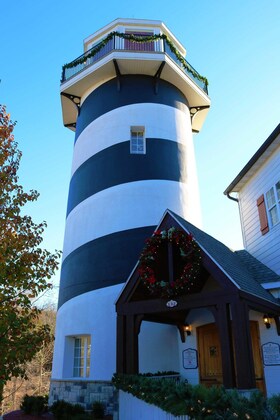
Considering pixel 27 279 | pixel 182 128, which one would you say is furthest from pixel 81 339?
pixel 182 128

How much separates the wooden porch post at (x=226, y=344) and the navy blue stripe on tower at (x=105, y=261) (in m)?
4.82

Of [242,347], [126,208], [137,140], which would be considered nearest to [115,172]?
[126,208]

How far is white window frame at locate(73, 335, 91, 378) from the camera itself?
485 inches

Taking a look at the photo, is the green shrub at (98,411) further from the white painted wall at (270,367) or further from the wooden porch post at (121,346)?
the white painted wall at (270,367)

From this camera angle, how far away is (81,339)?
12.9 meters

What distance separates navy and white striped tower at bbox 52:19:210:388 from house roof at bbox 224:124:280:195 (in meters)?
1.71

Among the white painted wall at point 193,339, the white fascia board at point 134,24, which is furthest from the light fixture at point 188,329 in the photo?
the white fascia board at point 134,24

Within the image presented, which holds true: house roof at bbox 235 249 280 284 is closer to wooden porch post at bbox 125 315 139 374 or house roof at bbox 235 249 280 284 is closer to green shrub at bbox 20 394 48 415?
wooden porch post at bbox 125 315 139 374

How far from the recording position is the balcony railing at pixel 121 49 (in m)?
16.0

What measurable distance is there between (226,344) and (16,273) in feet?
15.3

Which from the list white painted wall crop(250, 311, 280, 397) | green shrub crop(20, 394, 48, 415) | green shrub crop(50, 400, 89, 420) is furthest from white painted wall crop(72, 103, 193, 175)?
green shrub crop(50, 400, 89, 420)

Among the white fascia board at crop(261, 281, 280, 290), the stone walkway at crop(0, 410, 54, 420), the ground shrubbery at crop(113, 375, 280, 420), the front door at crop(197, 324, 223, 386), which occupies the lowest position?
the stone walkway at crop(0, 410, 54, 420)

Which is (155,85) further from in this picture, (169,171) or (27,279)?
(27,279)

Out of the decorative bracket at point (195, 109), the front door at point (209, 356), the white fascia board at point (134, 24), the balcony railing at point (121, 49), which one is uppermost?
the white fascia board at point (134, 24)
